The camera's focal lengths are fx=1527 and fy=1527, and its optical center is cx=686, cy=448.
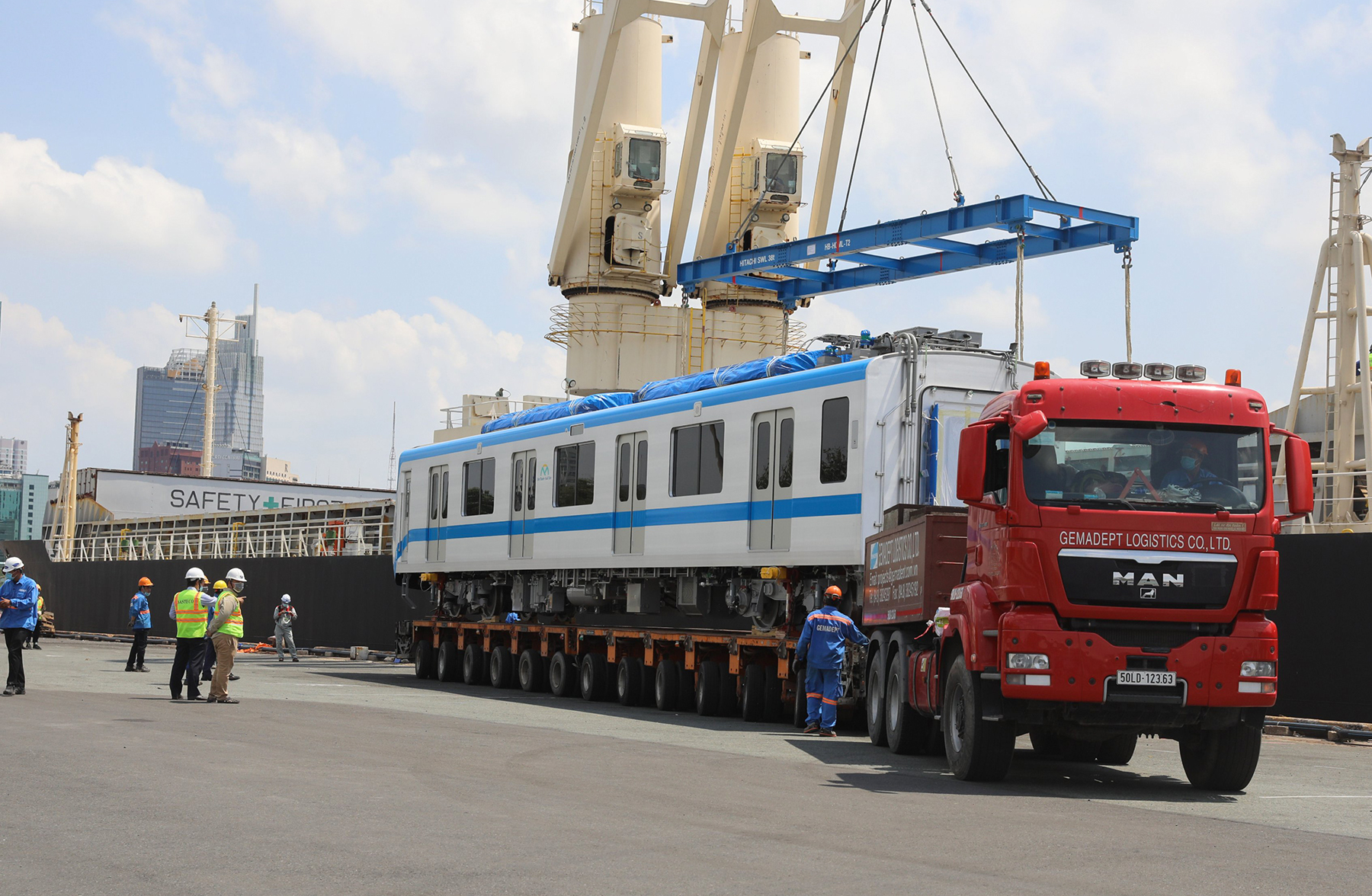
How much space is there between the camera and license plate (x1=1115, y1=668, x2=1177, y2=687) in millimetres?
11742

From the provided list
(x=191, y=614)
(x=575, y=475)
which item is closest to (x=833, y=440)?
(x=575, y=475)

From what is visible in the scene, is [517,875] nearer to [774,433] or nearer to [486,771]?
[486,771]

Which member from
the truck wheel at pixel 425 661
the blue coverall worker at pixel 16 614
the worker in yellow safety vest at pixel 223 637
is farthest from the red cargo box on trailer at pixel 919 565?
the truck wheel at pixel 425 661

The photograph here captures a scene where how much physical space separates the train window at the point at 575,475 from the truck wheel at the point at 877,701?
27.4 ft

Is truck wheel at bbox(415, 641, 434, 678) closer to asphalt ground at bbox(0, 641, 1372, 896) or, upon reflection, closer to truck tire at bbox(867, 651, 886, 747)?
asphalt ground at bbox(0, 641, 1372, 896)

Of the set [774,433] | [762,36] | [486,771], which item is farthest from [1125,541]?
[762,36]

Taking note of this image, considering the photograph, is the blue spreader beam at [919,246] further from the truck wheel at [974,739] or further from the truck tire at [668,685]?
the truck wheel at [974,739]

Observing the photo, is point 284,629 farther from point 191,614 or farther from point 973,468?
point 973,468

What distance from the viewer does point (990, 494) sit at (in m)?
12.2

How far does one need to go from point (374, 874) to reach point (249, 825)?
5.75 feet

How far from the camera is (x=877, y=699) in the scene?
15742 mm

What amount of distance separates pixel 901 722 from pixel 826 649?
1958 millimetres

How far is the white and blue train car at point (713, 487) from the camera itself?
17.4 metres

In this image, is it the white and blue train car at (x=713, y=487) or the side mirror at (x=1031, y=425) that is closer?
the side mirror at (x=1031, y=425)
